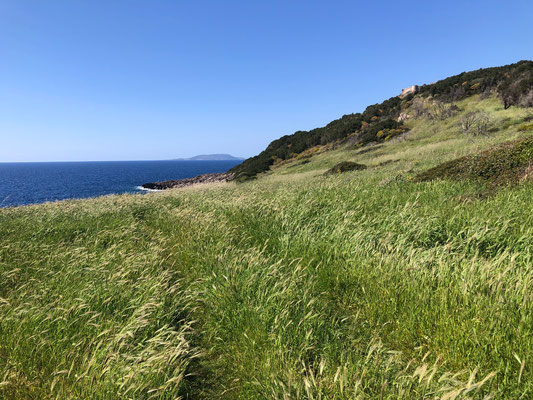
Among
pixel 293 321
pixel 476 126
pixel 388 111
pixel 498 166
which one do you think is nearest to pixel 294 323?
pixel 293 321

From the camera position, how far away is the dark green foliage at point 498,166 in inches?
314

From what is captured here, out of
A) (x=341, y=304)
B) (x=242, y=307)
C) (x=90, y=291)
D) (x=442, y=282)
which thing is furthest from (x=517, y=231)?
(x=90, y=291)

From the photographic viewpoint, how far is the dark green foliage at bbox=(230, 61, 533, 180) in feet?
127

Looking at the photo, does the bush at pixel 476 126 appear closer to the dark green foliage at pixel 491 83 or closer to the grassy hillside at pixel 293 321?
the dark green foliage at pixel 491 83

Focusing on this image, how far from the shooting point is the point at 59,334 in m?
2.67

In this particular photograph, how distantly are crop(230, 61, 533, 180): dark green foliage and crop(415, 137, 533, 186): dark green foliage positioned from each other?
34.0 m

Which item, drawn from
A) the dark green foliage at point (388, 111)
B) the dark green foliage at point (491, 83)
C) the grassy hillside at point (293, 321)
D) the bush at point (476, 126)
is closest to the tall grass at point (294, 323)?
the grassy hillside at point (293, 321)

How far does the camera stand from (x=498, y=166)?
8836 millimetres

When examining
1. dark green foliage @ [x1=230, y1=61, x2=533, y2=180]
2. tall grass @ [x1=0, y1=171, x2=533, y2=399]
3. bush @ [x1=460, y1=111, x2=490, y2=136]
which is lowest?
tall grass @ [x1=0, y1=171, x2=533, y2=399]

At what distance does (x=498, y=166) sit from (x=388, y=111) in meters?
56.6

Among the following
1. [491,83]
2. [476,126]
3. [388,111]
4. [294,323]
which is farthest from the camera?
[388,111]

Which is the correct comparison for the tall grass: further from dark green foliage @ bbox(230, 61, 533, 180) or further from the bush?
dark green foliage @ bbox(230, 61, 533, 180)

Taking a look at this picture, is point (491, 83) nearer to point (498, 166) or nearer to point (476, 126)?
point (476, 126)

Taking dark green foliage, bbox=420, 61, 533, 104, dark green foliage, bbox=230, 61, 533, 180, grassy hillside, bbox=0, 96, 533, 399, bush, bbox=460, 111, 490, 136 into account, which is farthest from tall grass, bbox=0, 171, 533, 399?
dark green foliage, bbox=420, 61, 533, 104
